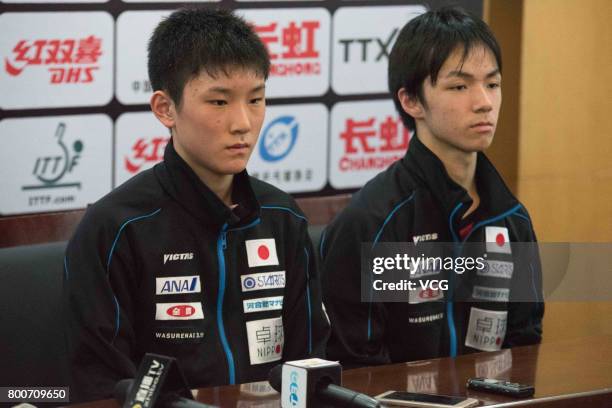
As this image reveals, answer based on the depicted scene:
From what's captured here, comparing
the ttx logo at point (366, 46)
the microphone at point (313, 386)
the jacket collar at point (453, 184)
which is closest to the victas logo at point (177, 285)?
the microphone at point (313, 386)

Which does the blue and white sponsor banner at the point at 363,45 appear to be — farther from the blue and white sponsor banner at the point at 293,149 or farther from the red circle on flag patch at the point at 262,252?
the red circle on flag patch at the point at 262,252

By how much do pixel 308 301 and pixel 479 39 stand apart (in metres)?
→ 0.74

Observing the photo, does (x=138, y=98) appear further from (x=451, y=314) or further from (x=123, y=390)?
(x=123, y=390)

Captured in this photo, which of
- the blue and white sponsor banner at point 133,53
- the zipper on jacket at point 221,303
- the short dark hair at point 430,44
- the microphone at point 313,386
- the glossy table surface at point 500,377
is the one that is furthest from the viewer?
the blue and white sponsor banner at point 133,53

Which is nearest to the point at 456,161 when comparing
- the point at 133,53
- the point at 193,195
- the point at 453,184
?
the point at 453,184

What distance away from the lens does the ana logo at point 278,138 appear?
10.2 ft

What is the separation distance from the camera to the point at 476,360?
2.20 metres

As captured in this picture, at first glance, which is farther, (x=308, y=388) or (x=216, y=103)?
(x=216, y=103)

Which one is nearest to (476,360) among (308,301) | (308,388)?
(308,301)

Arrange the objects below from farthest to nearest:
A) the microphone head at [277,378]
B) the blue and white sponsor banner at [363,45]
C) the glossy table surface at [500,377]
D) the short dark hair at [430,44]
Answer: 1. the blue and white sponsor banner at [363,45]
2. the short dark hair at [430,44]
3. the glossy table surface at [500,377]
4. the microphone head at [277,378]

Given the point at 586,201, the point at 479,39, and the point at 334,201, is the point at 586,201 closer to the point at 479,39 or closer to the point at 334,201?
the point at 334,201

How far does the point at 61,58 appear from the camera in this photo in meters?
2.72

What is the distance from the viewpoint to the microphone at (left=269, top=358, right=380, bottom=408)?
1.57 metres

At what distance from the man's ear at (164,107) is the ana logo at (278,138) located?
873mm
